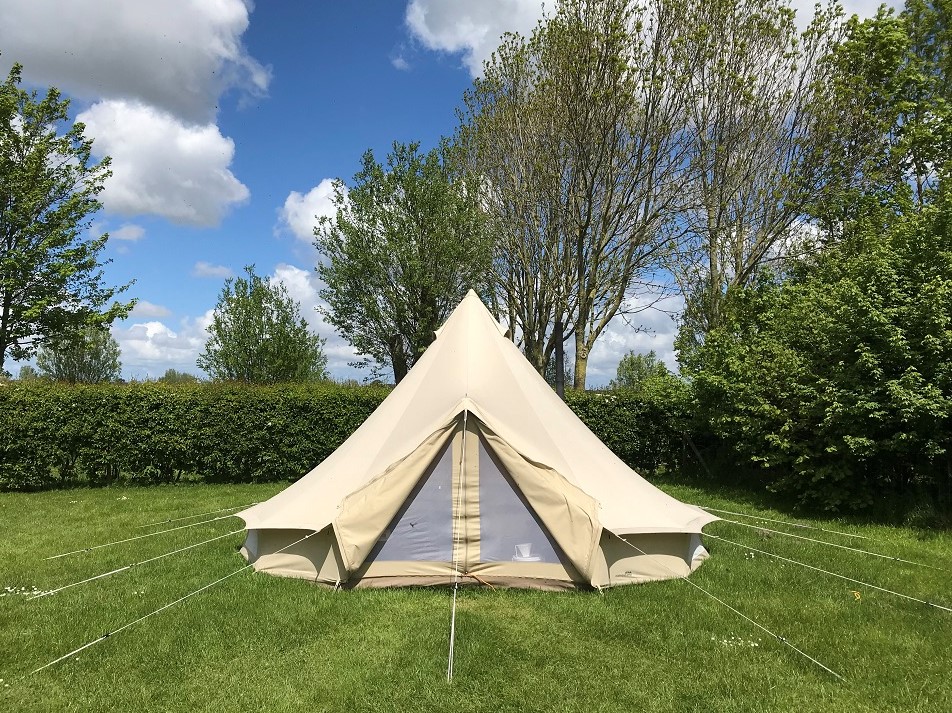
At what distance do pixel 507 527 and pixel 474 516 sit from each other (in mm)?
285

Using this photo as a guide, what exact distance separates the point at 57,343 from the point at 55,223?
2.86 metres

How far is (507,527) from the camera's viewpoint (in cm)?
492

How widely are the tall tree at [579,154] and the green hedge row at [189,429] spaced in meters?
4.41

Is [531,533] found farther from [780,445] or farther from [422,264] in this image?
[422,264]

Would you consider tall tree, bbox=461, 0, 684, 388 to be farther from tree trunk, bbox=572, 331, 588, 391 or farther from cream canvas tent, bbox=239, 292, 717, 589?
cream canvas tent, bbox=239, 292, 717, 589

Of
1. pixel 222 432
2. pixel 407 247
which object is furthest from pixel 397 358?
pixel 222 432

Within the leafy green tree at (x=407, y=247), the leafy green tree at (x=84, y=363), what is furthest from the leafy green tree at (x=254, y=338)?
the leafy green tree at (x=84, y=363)

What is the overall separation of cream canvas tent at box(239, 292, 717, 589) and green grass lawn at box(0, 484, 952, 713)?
0.68 ft

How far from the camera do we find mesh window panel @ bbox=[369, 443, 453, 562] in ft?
16.0

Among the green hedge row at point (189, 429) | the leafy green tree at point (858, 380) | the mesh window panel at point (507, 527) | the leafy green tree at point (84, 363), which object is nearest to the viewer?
the mesh window panel at point (507, 527)

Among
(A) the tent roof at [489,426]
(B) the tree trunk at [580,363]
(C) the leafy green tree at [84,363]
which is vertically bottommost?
(A) the tent roof at [489,426]

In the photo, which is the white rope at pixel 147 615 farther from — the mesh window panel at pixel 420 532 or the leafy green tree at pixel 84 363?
the leafy green tree at pixel 84 363

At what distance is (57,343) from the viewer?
14.3 meters

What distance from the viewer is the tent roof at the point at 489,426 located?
5.09m
